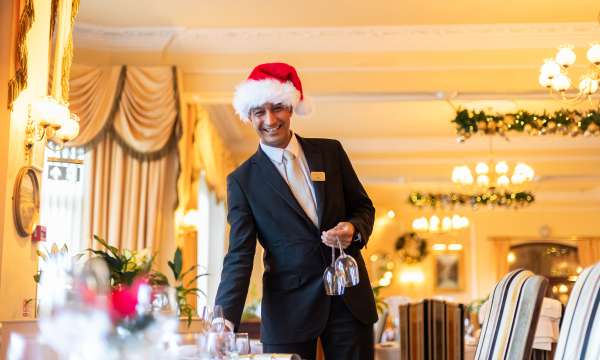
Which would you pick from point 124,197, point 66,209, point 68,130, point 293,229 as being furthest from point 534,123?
point 293,229

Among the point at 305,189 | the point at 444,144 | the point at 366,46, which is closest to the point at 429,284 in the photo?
the point at 444,144

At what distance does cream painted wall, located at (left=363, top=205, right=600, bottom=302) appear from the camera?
1725 cm

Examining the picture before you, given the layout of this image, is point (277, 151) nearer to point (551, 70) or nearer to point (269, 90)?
point (269, 90)

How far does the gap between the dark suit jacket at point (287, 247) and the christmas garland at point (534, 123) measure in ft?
18.8

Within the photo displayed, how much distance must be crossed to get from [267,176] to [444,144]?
9877 mm

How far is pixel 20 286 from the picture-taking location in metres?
4.60

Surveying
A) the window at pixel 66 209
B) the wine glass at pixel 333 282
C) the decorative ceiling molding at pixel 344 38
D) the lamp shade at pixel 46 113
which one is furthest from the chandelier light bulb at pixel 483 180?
the wine glass at pixel 333 282

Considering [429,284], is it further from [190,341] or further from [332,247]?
[190,341]

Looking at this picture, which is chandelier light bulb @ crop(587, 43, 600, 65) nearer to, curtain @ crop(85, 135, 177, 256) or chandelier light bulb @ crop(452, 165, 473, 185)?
curtain @ crop(85, 135, 177, 256)

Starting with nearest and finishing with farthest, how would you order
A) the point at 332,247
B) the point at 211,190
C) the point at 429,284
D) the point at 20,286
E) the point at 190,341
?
1. the point at 190,341
2. the point at 332,247
3. the point at 20,286
4. the point at 211,190
5. the point at 429,284

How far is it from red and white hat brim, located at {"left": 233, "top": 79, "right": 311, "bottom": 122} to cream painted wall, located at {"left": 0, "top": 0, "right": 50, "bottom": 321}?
2.01 meters

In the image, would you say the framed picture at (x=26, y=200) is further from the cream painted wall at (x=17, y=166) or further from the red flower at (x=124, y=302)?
the red flower at (x=124, y=302)

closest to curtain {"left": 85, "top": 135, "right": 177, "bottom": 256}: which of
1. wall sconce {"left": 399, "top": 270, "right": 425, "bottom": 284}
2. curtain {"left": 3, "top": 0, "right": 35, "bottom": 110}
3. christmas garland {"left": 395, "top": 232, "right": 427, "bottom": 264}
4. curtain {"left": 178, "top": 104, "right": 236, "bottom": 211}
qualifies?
curtain {"left": 178, "top": 104, "right": 236, "bottom": 211}

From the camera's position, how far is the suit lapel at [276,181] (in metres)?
2.67
